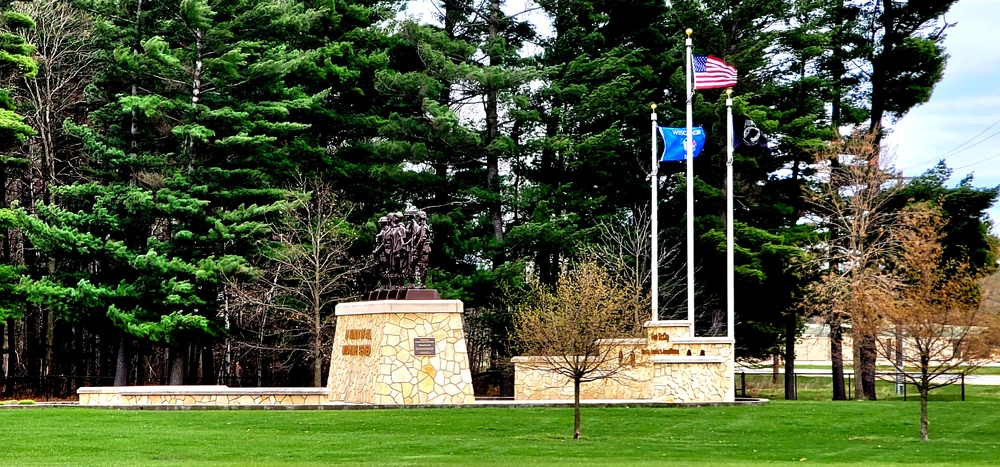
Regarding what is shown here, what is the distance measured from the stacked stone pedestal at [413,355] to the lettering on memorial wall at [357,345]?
26 mm

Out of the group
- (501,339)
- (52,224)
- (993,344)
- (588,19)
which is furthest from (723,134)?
(52,224)

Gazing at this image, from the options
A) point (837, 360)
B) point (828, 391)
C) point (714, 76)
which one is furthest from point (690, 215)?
point (828, 391)

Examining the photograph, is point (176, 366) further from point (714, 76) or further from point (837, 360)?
point (837, 360)

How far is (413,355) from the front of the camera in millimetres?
26797

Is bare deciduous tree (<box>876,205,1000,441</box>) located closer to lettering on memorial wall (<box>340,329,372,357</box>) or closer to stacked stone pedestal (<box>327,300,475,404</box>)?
stacked stone pedestal (<box>327,300,475,404</box>)

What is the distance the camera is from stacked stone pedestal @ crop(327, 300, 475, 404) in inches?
1053

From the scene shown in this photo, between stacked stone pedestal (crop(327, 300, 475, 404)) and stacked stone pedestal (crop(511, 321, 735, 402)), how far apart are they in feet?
8.25

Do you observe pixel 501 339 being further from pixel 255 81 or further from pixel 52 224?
pixel 52 224

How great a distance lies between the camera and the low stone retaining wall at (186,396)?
88.2ft

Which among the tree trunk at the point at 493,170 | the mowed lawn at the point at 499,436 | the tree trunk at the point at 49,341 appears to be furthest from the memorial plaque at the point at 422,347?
the tree trunk at the point at 49,341

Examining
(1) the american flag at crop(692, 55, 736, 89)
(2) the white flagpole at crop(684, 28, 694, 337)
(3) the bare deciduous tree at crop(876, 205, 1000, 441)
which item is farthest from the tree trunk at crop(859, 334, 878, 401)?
(3) the bare deciduous tree at crop(876, 205, 1000, 441)

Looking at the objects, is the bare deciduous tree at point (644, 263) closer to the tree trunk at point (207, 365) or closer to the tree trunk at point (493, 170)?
the tree trunk at point (493, 170)

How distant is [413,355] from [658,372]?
5.32 metres

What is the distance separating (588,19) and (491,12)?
3.38 m
